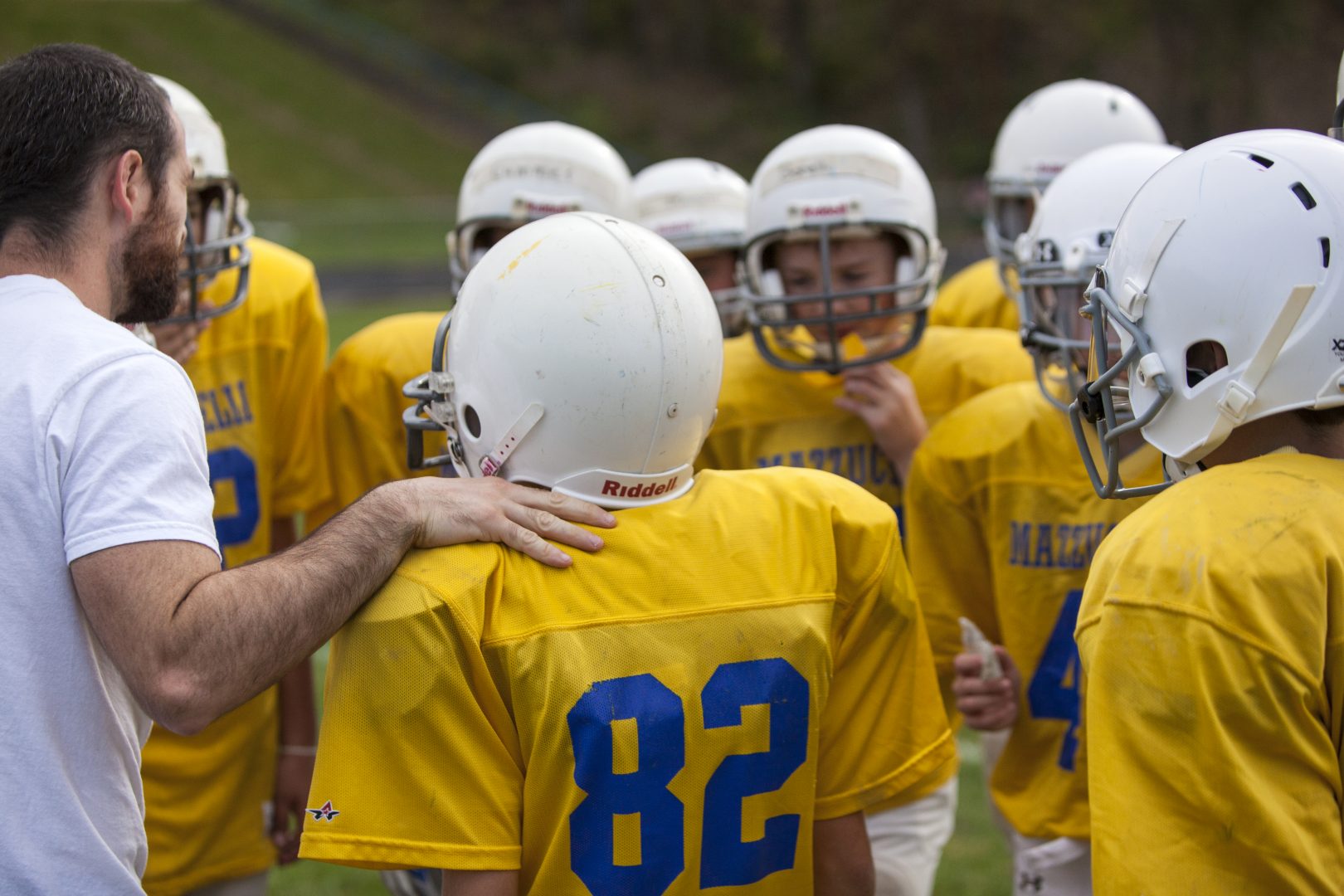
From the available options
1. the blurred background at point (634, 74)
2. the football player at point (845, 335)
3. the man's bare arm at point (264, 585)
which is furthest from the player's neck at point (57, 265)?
A: the blurred background at point (634, 74)

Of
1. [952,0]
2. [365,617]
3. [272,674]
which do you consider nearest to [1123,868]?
[365,617]

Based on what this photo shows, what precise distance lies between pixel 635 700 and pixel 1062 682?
1.40 m

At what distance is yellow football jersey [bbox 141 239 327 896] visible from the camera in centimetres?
328

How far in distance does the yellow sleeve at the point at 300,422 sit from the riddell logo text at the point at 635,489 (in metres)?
1.77

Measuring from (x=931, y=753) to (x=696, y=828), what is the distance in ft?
1.54

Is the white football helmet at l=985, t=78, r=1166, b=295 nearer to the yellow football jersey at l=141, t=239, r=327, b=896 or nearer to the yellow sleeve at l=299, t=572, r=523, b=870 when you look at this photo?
the yellow football jersey at l=141, t=239, r=327, b=896

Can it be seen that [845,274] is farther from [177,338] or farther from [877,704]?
[177,338]

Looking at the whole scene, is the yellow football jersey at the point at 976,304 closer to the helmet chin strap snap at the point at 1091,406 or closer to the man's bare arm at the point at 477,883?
the helmet chin strap snap at the point at 1091,406

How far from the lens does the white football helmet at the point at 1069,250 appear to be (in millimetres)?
2975

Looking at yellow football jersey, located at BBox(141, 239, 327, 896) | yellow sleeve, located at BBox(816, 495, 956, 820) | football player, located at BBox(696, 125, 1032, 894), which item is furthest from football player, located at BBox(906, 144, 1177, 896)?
yellow football jersey, located at BBox(141, 239, 327, 896)

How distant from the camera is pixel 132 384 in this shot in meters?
2.02

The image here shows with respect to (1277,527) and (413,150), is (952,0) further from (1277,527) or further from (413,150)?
(1277,527)

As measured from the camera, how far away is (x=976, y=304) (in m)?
4.98

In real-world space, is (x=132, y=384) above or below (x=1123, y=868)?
above
